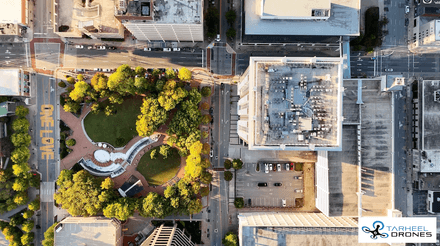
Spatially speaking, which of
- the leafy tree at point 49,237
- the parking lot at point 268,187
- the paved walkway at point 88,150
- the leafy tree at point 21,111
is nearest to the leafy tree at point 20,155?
the paved walkway at point 88,150

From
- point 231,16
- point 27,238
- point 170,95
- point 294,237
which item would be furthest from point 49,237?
point 231,16

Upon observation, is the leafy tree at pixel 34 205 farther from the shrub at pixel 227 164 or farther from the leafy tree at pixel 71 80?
the shrub at pixel 227 164

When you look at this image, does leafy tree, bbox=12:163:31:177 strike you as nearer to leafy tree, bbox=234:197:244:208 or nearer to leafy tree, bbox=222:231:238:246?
leafy tree, bbox=222:231:238:246

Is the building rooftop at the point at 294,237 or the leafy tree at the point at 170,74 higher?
the leafy tree at the point at 170,74

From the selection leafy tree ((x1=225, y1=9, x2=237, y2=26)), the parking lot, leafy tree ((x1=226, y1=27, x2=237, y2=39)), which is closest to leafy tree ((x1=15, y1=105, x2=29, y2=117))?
leafy tree ((x1=226, y1=27, x2=237, y2=39))

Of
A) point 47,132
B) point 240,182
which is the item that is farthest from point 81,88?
point 240,182

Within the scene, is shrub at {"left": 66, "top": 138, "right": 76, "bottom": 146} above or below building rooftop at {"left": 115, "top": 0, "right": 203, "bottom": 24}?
below
